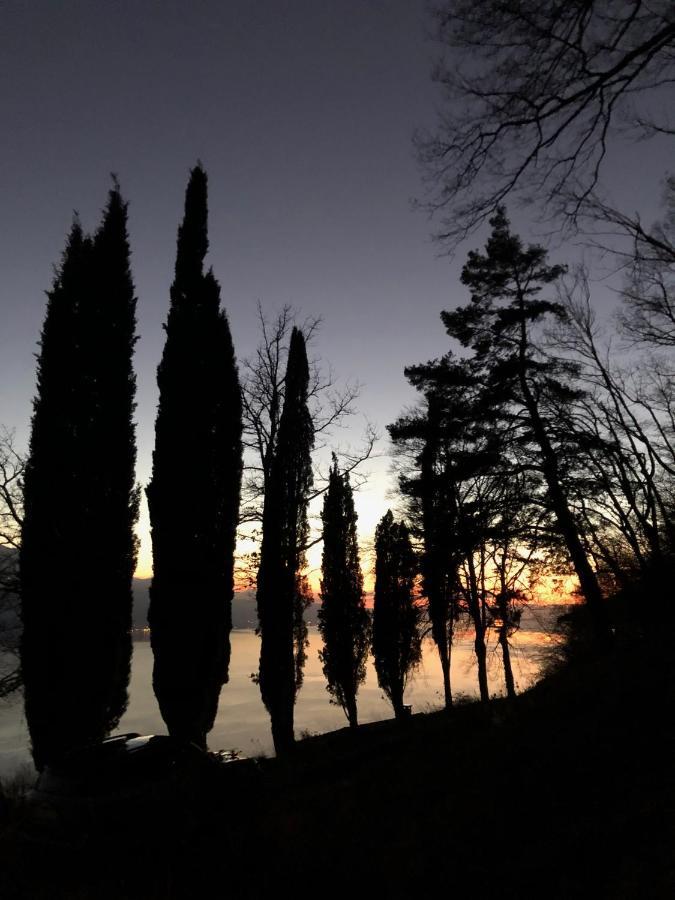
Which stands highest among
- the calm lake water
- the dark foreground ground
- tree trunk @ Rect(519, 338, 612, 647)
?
tree trunk @ Rect(519, 338, 612, 647)

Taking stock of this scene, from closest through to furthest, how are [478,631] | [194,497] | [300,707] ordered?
[194,497] → [478,631] → [300,707]

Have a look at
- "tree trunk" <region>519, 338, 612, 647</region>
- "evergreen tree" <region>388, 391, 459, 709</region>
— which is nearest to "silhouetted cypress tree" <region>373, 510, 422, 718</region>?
"evergreen tree" <region>388, 391, 459, 709</region>

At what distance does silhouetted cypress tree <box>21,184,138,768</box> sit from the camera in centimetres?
1212

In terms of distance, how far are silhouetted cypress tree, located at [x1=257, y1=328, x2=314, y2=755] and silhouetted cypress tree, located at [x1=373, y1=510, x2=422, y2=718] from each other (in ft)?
35.7

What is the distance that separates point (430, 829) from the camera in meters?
4.78

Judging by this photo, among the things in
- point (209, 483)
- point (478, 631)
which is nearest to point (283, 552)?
point (209, 483)

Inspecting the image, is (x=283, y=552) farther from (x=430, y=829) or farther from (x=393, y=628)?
(x=393, y=628)

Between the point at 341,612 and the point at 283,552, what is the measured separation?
13.6 m

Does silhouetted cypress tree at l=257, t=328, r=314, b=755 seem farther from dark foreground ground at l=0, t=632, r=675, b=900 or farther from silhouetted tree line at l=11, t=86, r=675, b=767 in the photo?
dark foreground ground at l=0, t=632, r=675, b=900

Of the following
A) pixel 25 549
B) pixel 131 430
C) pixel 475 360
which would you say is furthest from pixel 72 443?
pixel 475 360

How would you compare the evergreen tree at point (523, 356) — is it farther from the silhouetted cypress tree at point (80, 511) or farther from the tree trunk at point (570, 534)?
the silhouetted cypress tree at point (80, 511)

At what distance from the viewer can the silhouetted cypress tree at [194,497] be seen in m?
13.4

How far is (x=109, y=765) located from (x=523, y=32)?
29.9 feet

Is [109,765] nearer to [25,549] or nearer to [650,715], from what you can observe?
[650,715]
